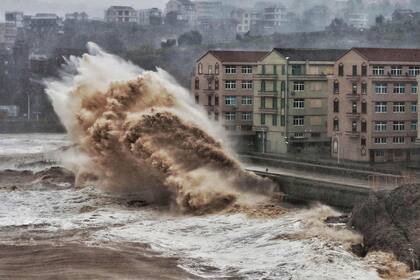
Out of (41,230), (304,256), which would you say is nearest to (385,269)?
(304,256)

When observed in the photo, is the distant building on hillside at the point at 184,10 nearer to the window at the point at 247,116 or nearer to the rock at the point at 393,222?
the window at the point at 247,116

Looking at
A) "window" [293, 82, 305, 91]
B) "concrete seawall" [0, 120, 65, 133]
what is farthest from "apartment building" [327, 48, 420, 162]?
"concrete seawall" [0, 120, 65, 133]

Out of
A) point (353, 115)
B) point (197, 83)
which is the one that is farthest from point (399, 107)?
point (197, 83)

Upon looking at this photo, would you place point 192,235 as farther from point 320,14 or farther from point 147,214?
point 320,14

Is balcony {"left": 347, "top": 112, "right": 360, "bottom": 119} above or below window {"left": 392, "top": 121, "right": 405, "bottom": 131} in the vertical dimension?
above

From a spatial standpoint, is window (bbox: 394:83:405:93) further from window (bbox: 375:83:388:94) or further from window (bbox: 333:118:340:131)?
window (bbox: 333:118:340:131)

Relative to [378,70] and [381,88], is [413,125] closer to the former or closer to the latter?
[381,88]

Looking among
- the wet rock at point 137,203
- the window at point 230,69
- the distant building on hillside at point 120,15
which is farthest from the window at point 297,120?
the distant building on hillside at point 120,15

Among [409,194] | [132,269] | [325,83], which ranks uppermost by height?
[325,83]
